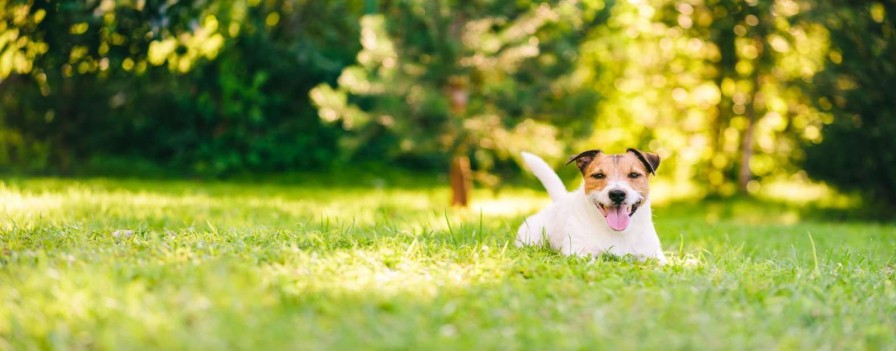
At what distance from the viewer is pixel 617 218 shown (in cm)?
460

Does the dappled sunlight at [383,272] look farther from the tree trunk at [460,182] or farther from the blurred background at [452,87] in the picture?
the tree trunk at [460,182]

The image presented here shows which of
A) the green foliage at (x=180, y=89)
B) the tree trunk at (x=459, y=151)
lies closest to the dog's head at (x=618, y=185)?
the tree trunk at (x=459, y=151)

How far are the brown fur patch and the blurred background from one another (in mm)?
4694

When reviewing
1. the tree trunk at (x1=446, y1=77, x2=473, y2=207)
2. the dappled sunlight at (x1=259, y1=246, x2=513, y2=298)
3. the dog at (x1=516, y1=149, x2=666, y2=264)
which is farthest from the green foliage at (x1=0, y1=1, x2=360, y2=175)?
the dog at (x1=516, y1=149, x2=666, y2=264)

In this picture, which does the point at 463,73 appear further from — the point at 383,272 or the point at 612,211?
the point at 383,272

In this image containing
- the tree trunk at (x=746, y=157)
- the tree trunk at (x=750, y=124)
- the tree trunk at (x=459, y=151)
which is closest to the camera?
the tree trunk at (x=459, y=151)

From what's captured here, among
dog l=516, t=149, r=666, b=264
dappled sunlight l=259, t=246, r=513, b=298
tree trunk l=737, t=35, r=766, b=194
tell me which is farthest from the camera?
tree trunk l=737, t=35, r=766, b=194

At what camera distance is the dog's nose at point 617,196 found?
443cm

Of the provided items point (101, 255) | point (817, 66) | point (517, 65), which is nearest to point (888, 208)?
point (817, 66)

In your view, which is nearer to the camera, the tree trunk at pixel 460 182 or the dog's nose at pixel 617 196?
the dog's nose at pixel 617 196

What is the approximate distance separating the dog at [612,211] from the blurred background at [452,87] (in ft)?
15.2

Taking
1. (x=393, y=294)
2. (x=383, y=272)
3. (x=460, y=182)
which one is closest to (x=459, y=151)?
(x=460, y=182)

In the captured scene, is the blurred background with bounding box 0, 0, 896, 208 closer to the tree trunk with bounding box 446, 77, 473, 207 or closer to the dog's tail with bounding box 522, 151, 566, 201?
the tree trunk with bounding box 446, 77, 473, 207

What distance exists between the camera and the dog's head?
446 centimetres
